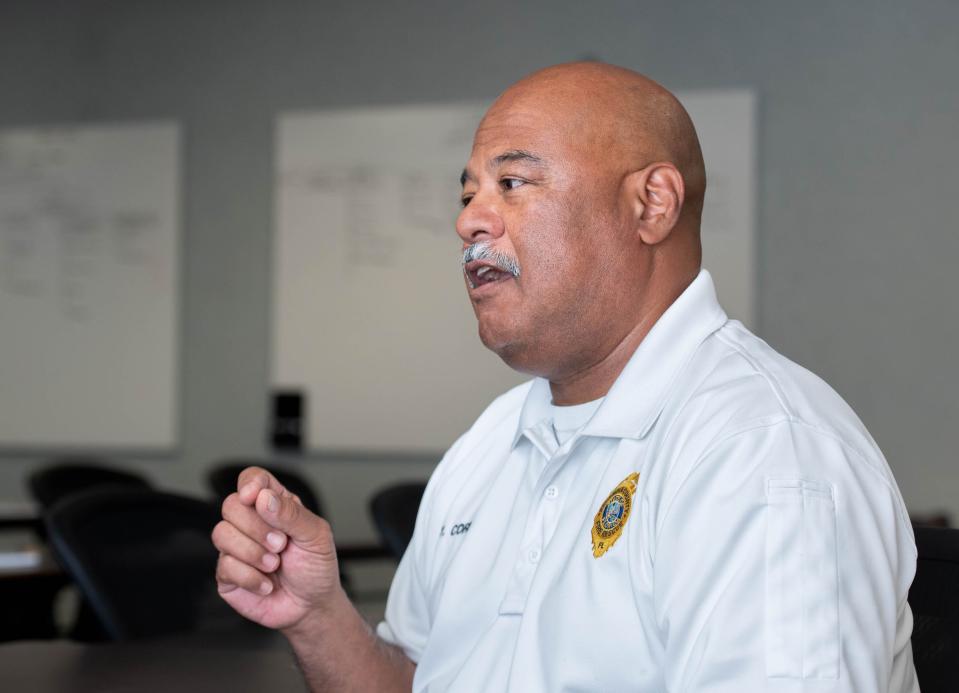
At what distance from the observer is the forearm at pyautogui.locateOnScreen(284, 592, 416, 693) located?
4.72 feet

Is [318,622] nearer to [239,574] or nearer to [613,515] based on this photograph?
[239,574]

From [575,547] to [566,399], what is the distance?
326 mm

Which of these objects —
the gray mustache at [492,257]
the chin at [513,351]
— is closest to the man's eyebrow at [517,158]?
the gray mustache at [492,257]

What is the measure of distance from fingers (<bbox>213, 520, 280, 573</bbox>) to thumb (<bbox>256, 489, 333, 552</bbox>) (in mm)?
33

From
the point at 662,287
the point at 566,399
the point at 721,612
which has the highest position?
the point at 662,287

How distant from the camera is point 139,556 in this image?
6.85 ft

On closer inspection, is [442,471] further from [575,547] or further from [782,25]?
[782,25]

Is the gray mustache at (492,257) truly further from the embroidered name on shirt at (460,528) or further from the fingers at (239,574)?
the fingers at (239,574)

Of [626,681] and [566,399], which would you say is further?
[566,399]

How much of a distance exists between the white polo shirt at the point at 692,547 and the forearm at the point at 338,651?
0.08 meters

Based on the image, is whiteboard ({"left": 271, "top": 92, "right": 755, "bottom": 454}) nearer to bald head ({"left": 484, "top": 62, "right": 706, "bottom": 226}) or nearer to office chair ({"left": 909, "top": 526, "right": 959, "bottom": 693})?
bald head ({"left": 484, "top": 62, "right": 706, "bottom": 226})

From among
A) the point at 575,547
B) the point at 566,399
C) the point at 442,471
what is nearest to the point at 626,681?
the point at 575,547

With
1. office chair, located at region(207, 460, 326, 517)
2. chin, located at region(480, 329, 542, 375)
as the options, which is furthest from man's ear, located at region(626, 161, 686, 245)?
office chair, located at region(207, 460, 326, 517)

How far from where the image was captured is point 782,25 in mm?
4434
